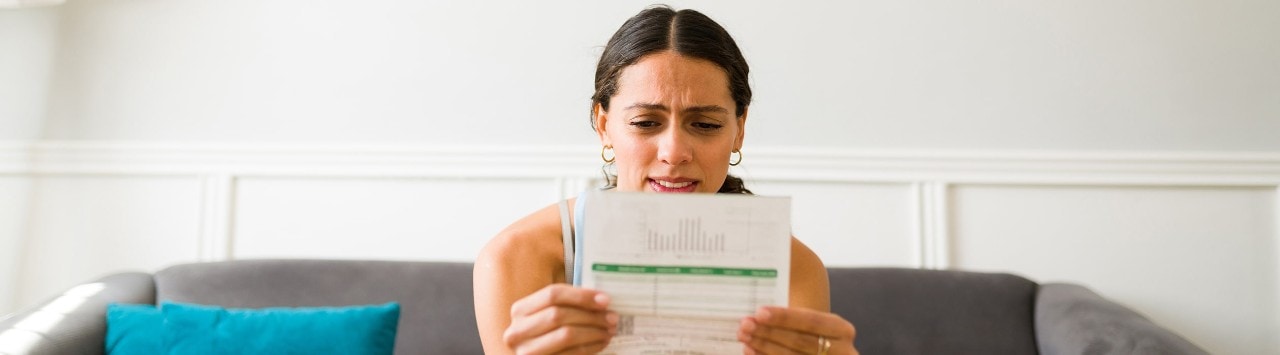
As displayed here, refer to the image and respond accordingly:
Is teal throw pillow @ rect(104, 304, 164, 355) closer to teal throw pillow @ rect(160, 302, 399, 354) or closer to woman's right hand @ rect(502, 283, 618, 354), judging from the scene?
teal throw pillow @ rect(160, 302, 399, 354)

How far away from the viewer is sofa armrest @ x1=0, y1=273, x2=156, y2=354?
1.78 m

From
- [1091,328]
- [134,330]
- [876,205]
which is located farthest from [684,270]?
[876,205]

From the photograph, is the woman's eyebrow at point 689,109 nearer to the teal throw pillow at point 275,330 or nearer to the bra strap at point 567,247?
the bra strap at point 567,247

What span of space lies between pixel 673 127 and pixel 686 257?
330 mm

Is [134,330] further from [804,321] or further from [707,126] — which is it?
[804,321]

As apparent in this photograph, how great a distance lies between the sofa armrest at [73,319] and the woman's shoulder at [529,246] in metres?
0.98

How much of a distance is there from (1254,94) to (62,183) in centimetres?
308

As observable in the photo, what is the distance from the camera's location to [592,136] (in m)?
2.50

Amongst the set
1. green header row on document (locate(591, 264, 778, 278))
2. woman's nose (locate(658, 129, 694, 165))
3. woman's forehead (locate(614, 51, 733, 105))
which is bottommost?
green header row on document (locate(591, 264, 778, 278))

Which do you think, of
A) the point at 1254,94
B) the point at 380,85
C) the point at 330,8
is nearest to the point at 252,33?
the point at 330,8

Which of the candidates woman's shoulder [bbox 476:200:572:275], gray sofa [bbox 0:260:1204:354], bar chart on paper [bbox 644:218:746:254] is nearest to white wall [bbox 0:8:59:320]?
gray sofa [bbox 0:260:1204:354]

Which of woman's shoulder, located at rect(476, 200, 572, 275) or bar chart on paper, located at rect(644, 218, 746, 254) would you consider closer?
bar chart on paper, located at rect(644, 218, 746, 254)

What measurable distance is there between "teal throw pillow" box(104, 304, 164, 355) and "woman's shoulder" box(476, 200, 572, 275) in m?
0.91

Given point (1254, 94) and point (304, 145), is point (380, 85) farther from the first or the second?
point (1254, 94)
